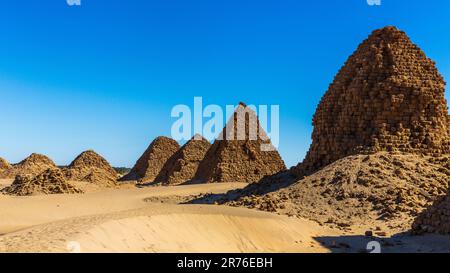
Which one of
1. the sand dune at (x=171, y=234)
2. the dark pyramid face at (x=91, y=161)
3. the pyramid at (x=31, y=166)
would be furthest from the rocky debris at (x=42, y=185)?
the dark pyramid face at (x=91, y=161)

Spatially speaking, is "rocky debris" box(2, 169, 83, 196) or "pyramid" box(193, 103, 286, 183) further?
"pyramid" box(193, 103, 286, 183)

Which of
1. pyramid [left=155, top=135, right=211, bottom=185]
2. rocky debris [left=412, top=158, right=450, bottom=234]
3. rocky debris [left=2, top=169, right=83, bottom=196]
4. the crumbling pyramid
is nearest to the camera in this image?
rocky debris [left=412, top=158, right=450, bottom=234]

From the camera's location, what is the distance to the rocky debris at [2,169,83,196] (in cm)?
2508

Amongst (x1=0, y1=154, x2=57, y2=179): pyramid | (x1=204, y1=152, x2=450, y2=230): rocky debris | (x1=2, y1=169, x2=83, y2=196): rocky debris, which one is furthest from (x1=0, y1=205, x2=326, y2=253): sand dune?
(x1=0, y1=154, x2=57, y2=179): pyramid

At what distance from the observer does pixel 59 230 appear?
8.78 m

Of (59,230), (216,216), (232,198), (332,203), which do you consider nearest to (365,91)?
(332,203)

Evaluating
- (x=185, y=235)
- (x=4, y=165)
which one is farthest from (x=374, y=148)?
(x=4, y=165)

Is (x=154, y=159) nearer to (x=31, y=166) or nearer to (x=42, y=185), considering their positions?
(x=31, y=166)

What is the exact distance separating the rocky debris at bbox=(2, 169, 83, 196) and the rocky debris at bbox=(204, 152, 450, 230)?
477 inches

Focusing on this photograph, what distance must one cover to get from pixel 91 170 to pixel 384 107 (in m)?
30.5

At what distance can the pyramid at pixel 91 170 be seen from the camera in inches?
1598

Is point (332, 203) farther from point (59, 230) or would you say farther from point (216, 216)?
point (59, 230)

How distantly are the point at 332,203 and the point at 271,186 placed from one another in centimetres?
439

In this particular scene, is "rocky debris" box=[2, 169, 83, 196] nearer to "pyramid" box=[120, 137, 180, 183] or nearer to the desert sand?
the desert sand
